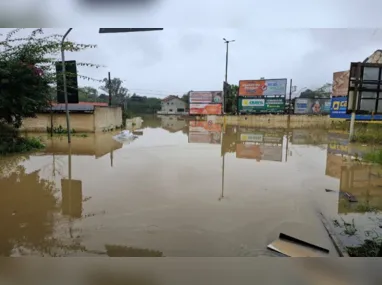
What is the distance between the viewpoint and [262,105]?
21875mm

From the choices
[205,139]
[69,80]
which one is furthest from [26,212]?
[205,139]

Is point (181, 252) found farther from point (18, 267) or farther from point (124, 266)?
point (18, 267)

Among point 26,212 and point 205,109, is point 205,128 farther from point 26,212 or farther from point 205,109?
point 26,212

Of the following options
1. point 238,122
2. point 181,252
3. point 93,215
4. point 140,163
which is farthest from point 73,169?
point 238,122

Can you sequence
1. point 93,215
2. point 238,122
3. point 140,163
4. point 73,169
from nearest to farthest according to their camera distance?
1. point 93,215
2. point 73,169
3. point 140,163
4. point 238,122

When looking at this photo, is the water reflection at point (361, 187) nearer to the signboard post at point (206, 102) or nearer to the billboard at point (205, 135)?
the billboard at point (205, 135)

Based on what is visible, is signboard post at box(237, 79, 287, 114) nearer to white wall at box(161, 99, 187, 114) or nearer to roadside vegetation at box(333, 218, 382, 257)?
roadside vegetation at box(333, 218, 382, 257)

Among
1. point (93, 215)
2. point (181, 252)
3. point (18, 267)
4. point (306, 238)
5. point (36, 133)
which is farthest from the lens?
point (36, 133)

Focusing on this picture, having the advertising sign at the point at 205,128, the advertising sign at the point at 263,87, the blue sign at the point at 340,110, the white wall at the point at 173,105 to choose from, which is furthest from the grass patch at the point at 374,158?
the white wall at the point at 173,105

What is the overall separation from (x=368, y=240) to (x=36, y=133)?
1422cm

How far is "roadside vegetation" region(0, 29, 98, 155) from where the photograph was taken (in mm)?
7273

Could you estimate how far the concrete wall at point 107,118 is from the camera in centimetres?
1470

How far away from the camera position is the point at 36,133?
13789mm

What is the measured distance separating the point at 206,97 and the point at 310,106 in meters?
8.64
